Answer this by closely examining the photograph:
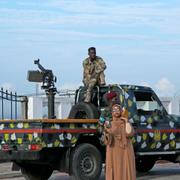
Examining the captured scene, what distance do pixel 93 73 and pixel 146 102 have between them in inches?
54.7

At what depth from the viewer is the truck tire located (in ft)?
44.4

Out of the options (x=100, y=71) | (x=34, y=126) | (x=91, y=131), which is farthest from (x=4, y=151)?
(x=100, y=71)

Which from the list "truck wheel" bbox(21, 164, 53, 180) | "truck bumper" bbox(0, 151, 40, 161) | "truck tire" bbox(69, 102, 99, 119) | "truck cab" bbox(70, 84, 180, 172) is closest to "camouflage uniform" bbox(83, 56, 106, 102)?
"truck cab" bbox(70, 84, 180, 172)

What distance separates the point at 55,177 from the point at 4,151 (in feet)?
10.4

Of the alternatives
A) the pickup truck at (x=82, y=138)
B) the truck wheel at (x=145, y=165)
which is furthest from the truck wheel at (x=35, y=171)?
the truck wheel at (x=145, y=165)

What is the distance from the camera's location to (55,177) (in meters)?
15.3

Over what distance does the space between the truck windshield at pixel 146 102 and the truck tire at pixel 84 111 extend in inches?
42.5

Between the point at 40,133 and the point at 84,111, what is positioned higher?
the point at 84,111

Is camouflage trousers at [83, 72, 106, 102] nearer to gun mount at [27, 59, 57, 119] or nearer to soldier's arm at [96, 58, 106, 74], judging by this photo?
soldier's arm at [96, 58, 106, 74]

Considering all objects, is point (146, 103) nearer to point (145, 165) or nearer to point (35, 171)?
point (145, 165)

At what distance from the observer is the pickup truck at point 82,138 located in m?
12.1

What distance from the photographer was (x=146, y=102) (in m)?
14.3

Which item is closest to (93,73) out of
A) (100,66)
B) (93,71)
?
(93,71)

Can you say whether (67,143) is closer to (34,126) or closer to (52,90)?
(34,126)
